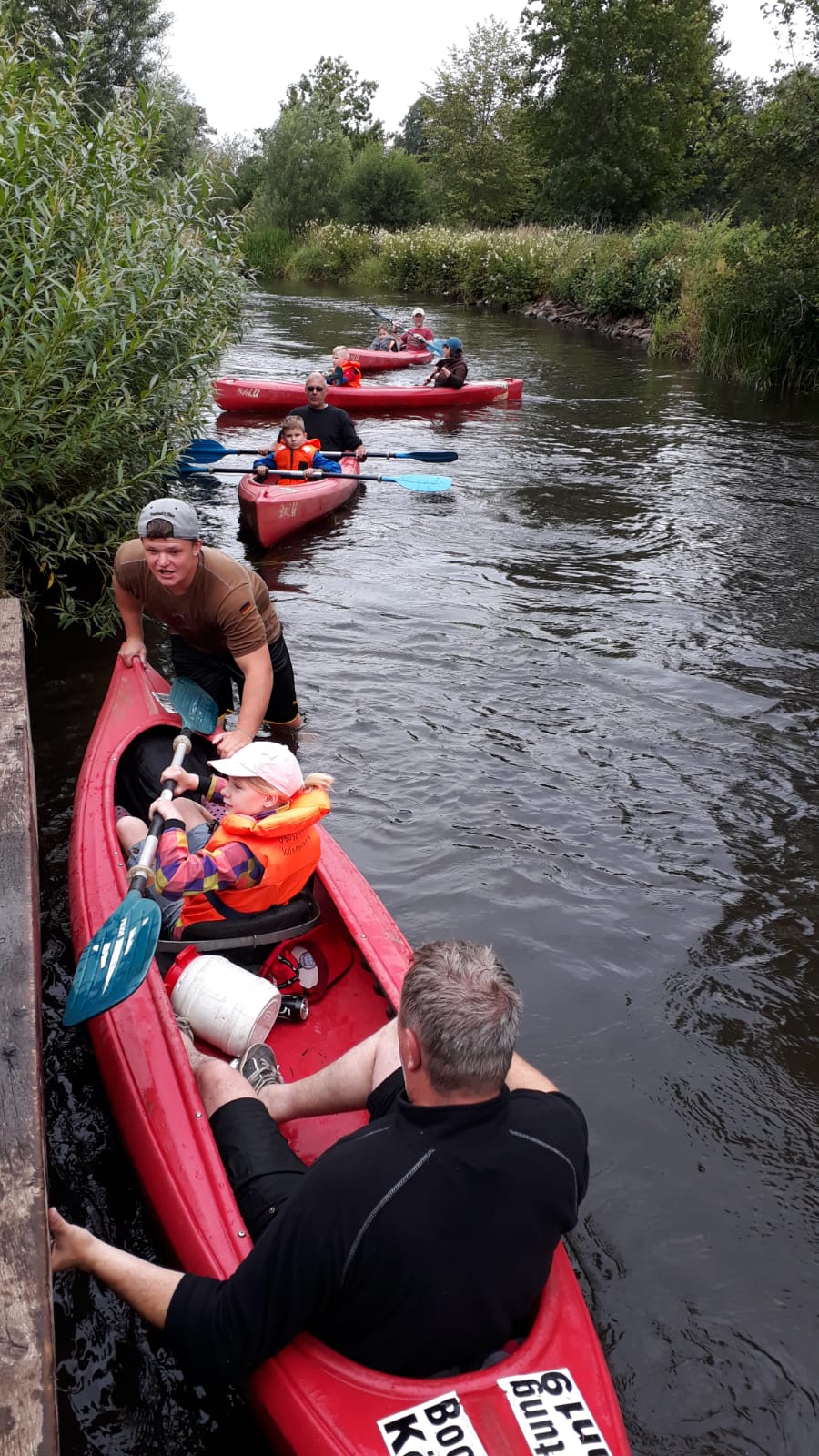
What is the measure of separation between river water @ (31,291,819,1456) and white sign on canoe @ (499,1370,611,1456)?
68 cm

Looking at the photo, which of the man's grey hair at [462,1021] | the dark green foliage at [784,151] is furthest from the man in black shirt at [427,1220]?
the dark green foliage at [784,151]

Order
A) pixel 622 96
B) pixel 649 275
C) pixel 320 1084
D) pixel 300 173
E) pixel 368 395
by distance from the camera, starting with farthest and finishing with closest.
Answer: pixel 300 173 → pixel 622 96 → pixel 649 275 → pixel 368 395 → pixel 320 1084

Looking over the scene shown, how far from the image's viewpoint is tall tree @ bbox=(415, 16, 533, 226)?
36.7m

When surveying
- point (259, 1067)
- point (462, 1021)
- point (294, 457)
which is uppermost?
point (294, 457)

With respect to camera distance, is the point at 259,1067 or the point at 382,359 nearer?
the point at 259,1067

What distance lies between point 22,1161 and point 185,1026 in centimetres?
92

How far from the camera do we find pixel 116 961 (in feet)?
9.75

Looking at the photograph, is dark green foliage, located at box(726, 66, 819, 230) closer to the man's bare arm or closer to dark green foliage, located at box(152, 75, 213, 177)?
dark green foliage, located at box(152, 75, 213, 177)

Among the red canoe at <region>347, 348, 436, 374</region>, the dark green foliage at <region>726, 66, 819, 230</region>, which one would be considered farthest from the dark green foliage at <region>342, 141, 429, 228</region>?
the dark green foliage at <region>726, 66, 819, 230</region>

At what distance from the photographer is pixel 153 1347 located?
2.69 metres

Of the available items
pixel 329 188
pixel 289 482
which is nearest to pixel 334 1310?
pixel 289 482

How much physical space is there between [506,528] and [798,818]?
5.21m

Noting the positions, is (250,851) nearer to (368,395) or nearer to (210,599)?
(210,599)

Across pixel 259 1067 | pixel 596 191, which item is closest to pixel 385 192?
pixel 596 191
